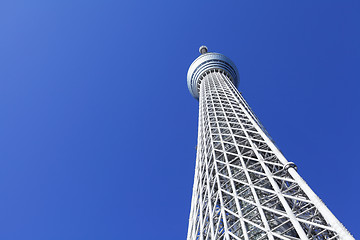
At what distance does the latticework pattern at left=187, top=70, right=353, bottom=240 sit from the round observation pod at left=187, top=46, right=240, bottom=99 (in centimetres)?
2788

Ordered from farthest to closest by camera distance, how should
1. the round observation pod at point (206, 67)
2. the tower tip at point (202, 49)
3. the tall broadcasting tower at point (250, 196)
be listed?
1. the tower tip at point (202, 49)
2. the round observation pod at point (206, 67)
3. the tall broadcasting tower at point (250, 196)

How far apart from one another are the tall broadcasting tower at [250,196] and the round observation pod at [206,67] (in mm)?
22780

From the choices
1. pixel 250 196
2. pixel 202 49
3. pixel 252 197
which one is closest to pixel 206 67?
pixel 202 49

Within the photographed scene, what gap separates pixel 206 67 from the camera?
65.1 meters

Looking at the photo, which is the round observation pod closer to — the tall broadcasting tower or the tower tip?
the tower tip

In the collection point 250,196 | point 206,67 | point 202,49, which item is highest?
point 202,49

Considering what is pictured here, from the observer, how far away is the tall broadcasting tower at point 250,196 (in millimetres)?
16391

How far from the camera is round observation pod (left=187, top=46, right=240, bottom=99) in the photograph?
6500 cm

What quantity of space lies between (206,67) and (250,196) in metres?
46.4

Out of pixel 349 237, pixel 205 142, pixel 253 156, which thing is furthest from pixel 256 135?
pixel 349 237

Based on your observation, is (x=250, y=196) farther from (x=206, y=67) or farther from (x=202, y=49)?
(x=202, y=49)

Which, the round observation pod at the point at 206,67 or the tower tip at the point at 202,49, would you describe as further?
the tower tip at the point at 202,49

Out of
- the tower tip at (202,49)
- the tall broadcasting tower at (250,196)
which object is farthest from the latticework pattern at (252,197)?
the tower tip at (202,49)

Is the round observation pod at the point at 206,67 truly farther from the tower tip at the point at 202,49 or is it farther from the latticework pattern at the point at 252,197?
the latticework pattern at the point at 252,197
